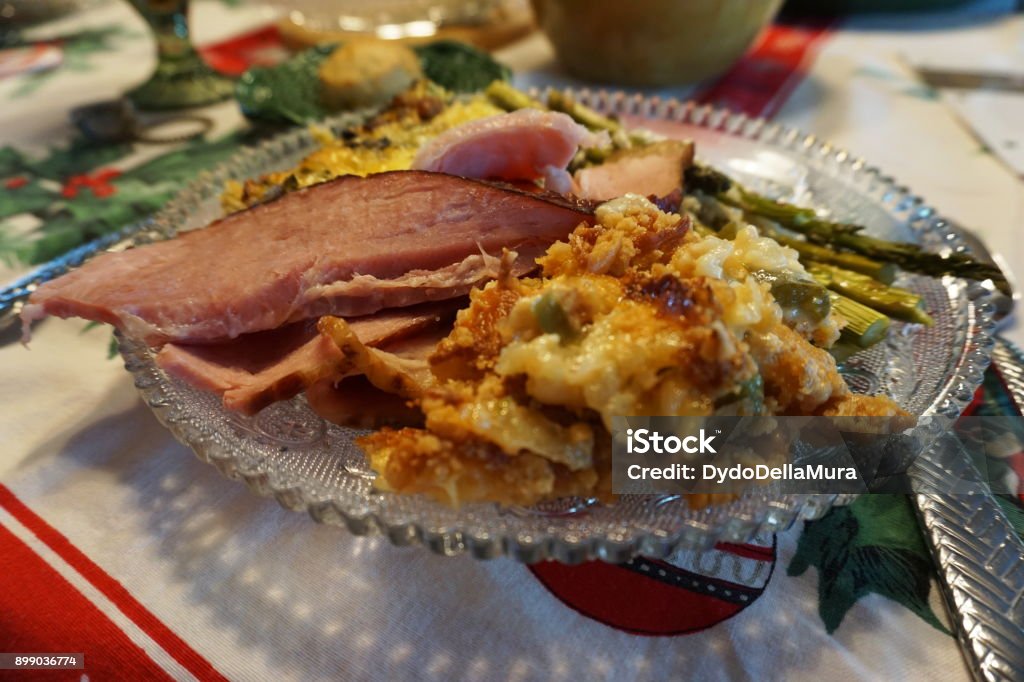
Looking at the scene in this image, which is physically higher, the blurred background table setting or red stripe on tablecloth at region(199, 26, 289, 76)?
the blurred background table setting

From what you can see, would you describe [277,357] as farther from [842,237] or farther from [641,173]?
[842,237]

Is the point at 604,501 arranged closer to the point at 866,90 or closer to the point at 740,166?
the point at 740,166

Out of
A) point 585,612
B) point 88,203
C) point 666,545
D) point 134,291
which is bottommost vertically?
point 88,203

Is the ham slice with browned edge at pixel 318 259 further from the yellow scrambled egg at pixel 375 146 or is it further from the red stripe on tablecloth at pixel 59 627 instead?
the red stripe on tablecloth at pixel 59 627

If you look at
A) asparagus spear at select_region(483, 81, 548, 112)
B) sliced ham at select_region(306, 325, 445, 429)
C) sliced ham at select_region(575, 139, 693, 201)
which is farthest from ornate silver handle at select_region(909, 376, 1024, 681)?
asparagus spear at select_region(483, 81, 548, 112)

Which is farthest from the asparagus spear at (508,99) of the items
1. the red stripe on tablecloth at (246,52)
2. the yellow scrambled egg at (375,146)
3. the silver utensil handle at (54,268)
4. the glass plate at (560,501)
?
the red stripe on tablecloth at (246,52)

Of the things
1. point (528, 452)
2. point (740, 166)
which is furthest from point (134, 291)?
point (740, 166)

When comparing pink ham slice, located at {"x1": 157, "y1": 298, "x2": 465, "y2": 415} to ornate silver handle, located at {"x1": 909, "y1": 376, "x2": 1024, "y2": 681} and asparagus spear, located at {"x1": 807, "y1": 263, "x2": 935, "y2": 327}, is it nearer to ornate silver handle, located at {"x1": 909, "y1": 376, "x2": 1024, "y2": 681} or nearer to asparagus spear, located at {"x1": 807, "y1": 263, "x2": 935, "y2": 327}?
asparagus spear, located at {"x1": 807, "y1": 263, "x2": 935, "y2": 327}
